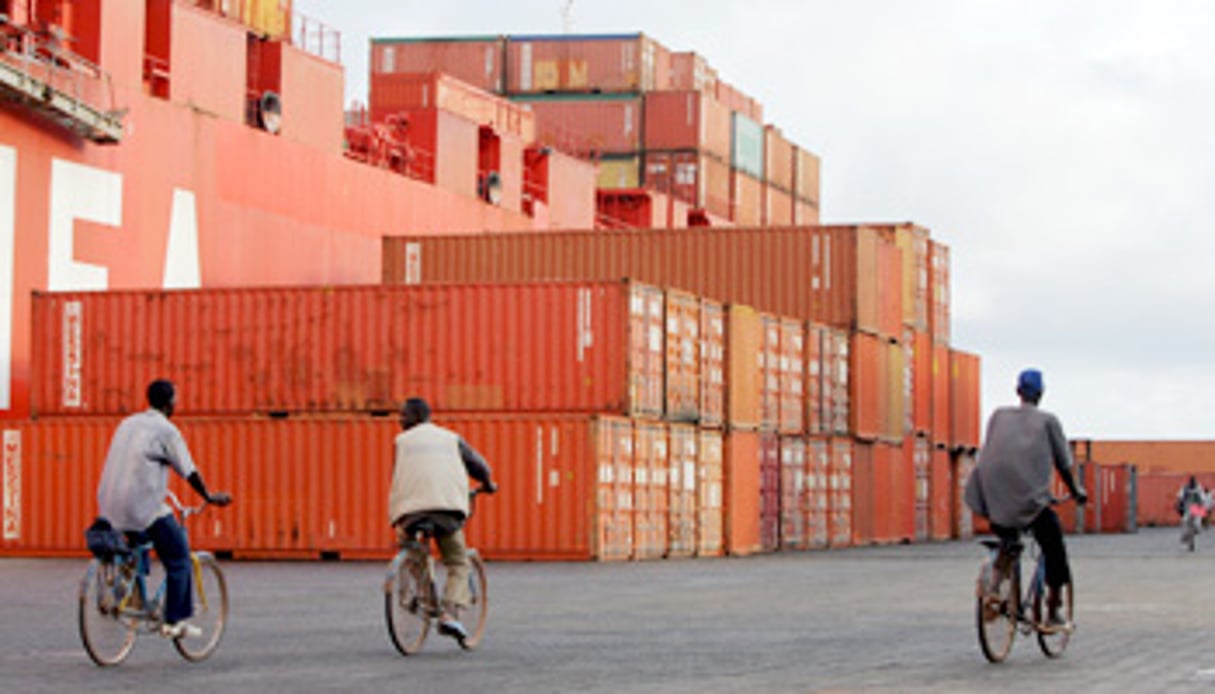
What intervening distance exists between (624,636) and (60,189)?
20.8 metres

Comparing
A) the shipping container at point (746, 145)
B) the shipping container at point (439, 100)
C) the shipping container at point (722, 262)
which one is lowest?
the shipping container at point (722, 262)

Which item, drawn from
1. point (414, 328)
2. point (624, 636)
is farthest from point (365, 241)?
point (624, 636)

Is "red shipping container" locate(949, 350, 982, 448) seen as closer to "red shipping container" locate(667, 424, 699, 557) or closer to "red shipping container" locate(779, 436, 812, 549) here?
"red shipping container" locate(779, 436, 812, 549)

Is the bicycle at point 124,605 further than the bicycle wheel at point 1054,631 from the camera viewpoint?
No

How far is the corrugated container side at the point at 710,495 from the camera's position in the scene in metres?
32.7

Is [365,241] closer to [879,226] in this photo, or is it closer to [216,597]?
[879,226]

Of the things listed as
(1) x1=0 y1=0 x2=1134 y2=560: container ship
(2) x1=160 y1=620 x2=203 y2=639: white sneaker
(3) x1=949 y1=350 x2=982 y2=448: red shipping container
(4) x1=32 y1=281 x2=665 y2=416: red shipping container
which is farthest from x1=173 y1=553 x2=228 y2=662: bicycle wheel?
(3) x1=949 y1=350 x2=982 y2=448: red shipping container

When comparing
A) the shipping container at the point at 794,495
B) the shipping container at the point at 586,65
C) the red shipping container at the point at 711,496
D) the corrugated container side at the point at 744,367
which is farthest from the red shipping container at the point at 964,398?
the shipping container at the point at 586,65

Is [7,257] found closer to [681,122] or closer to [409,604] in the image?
[409,604]

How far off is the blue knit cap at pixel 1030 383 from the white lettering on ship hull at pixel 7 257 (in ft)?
73.1

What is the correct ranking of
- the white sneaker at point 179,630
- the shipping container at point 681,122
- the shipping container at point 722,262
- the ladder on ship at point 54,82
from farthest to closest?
the shipping container at point 681,122, the shipping container at point 722,262, the ladder on ship at point 54,82, the white sneaker at point 179,630

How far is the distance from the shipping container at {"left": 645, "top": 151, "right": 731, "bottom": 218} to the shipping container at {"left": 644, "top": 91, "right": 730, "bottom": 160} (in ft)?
0.86

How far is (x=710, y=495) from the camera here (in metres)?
33.1

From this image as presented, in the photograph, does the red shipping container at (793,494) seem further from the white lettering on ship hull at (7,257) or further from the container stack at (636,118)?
the container stack at (636,118)
